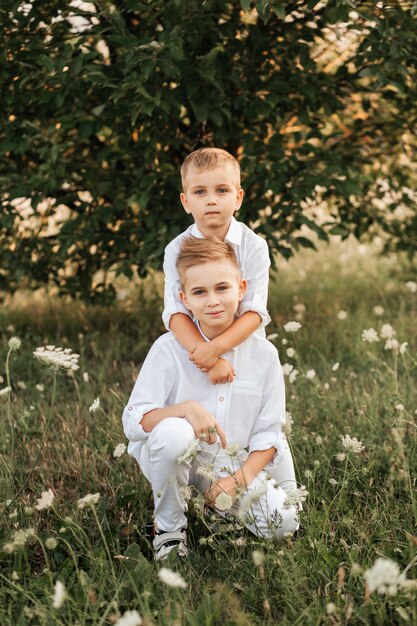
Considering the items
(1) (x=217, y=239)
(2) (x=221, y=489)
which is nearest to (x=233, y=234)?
(1) (x=217, y=239)

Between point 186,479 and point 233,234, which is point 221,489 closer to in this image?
point 186,479

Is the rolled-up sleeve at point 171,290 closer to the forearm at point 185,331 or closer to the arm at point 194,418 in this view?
the forearm at point 185,331

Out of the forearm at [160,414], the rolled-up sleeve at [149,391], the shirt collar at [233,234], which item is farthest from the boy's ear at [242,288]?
the forearm at [160,414]

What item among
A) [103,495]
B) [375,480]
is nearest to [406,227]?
[375,480]

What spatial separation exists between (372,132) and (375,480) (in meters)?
2.74

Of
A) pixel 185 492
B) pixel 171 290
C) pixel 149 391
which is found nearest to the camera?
pixel 185 492

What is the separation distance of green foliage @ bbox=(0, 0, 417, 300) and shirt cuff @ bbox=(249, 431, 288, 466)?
1709mm

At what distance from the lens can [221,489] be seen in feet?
8.22

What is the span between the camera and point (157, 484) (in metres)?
2.52

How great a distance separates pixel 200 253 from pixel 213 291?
0.42 feet

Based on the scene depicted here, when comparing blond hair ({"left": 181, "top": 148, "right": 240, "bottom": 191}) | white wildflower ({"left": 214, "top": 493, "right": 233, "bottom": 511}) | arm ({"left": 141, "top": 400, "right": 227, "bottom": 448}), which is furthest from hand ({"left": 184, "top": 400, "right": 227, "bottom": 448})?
blond hair ({"left": 181, "top": 148, "right": 240, "bottom": 191})

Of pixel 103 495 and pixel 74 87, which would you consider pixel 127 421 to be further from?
pixel 74 87

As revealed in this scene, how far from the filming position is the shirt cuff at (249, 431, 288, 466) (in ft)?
8.52

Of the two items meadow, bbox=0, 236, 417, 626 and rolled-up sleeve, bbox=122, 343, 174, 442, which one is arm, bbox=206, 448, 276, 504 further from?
rolled-up sleeve, bbox=122, 343, 174, 442
